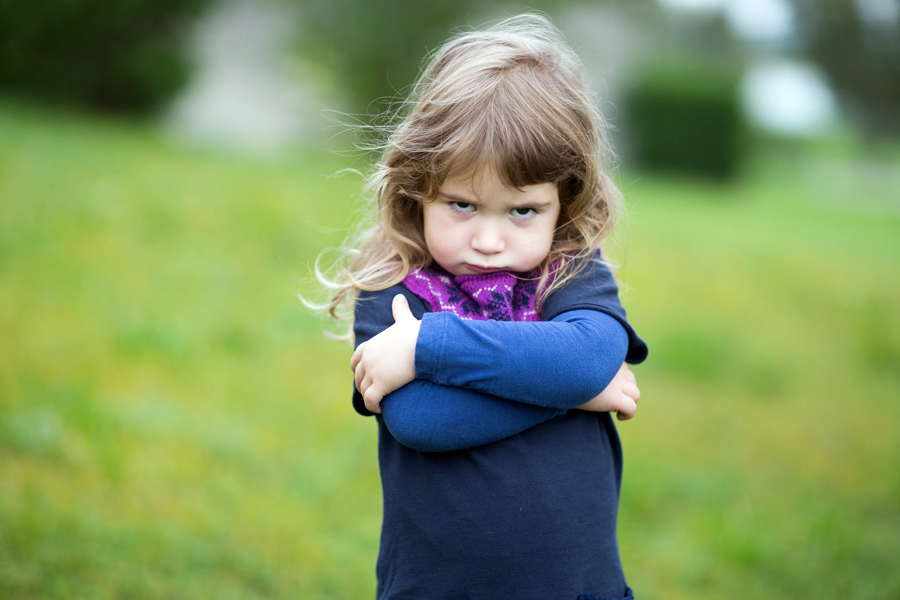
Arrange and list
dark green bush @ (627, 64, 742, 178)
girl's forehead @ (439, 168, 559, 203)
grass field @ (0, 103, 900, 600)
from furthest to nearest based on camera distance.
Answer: dark green bush @ (627, 64, 742, 178) → grass field @ (0, 103, 900, 600) → girl's forehead @ (439, 168, 559, 203)

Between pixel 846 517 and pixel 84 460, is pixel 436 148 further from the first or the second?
pixel 846 517

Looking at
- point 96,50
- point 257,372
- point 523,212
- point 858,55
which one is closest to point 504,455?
point 523,212

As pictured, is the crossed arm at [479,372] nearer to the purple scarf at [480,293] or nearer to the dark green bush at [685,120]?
the purple scarf at [480,293]

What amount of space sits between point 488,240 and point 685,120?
15279mm

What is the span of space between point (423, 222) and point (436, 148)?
243mm

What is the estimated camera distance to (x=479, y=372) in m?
1.40

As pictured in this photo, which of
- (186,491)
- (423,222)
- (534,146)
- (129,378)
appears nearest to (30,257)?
(129,378)

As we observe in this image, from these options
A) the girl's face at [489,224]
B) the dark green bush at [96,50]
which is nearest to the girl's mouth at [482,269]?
the girl's face at [489,224]

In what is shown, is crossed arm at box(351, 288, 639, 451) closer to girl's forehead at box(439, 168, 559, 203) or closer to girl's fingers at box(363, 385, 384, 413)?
girl's fingers at box(363, 385, 384, 413)

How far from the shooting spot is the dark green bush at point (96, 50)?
27.1 feet

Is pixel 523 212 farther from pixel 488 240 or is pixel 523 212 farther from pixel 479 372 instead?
pixel 479 372

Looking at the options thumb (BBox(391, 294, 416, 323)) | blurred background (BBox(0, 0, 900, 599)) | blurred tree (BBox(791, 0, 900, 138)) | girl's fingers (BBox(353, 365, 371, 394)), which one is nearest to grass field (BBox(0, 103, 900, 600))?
blurred background (BBox(0, 0, 900, 599))

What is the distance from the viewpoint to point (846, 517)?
3543 millimetres

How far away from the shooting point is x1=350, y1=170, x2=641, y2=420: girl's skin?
4.81 ft
